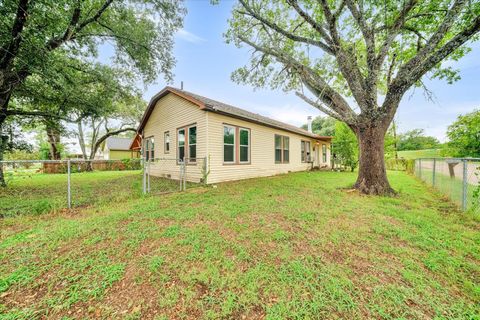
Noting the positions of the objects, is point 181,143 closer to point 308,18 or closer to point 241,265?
point 308,18

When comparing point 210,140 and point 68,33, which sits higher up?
point 68,33

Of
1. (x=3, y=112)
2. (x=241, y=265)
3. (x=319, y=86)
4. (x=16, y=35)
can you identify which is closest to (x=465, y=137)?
(x=319, y=86)

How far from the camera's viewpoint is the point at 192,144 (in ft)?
27.8

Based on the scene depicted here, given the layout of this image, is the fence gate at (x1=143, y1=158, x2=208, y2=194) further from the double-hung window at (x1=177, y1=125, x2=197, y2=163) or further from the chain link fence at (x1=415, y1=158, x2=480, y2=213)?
the chain link fence at (x1=415, y1=158, x2=480, y2=213)

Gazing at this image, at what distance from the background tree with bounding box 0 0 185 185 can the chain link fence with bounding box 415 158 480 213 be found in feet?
34.8

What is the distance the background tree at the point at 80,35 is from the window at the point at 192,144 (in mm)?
3305

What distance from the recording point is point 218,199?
5.30 metres

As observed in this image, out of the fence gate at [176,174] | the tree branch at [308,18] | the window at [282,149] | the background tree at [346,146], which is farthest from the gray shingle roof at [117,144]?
the tree branch at [308,18]

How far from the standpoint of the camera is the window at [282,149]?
37.9ft

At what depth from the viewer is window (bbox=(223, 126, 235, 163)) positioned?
27.3ft

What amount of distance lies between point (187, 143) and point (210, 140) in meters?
1.64

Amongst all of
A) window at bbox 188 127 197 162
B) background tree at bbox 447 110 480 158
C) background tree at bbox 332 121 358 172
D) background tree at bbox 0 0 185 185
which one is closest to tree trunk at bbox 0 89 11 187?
background tree at bbox 0 0 185 185

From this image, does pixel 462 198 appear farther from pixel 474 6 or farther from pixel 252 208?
pixel 474 6

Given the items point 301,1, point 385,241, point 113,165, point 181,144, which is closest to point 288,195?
point 385,241
